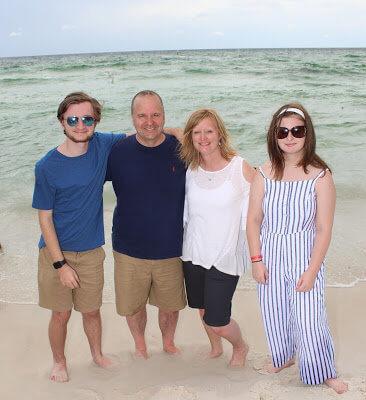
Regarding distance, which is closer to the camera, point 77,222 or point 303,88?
point 77,222

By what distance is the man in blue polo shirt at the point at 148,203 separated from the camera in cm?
317

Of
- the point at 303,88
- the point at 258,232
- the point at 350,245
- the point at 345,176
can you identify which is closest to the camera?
the point at 258,232

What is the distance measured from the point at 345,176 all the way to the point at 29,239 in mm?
5935

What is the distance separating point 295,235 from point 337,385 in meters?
1.06

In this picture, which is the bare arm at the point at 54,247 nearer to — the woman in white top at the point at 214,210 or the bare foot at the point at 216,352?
the woman in white top at the point at 214,210

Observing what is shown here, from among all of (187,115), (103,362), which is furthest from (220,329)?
(187,115)

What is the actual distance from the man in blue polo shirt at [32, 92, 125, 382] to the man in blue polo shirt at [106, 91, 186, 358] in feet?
0.50

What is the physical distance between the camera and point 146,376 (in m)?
3.62

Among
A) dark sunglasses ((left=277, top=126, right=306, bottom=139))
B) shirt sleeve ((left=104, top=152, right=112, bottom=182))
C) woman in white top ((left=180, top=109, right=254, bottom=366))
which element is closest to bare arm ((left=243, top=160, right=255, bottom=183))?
woman in white top ((left=180, top=109, right=254, bottom=366))

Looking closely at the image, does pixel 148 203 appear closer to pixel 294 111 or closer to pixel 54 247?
pixel 54 247

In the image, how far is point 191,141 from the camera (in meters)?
3.15

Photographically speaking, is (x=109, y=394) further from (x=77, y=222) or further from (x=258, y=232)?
(x=258, y=232)

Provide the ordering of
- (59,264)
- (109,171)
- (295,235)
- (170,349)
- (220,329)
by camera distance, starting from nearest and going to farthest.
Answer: (295,235)
(59,264)
(109,171)
(220,329)
(170,349)

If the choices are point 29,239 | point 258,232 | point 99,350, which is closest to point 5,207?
point 29,239
